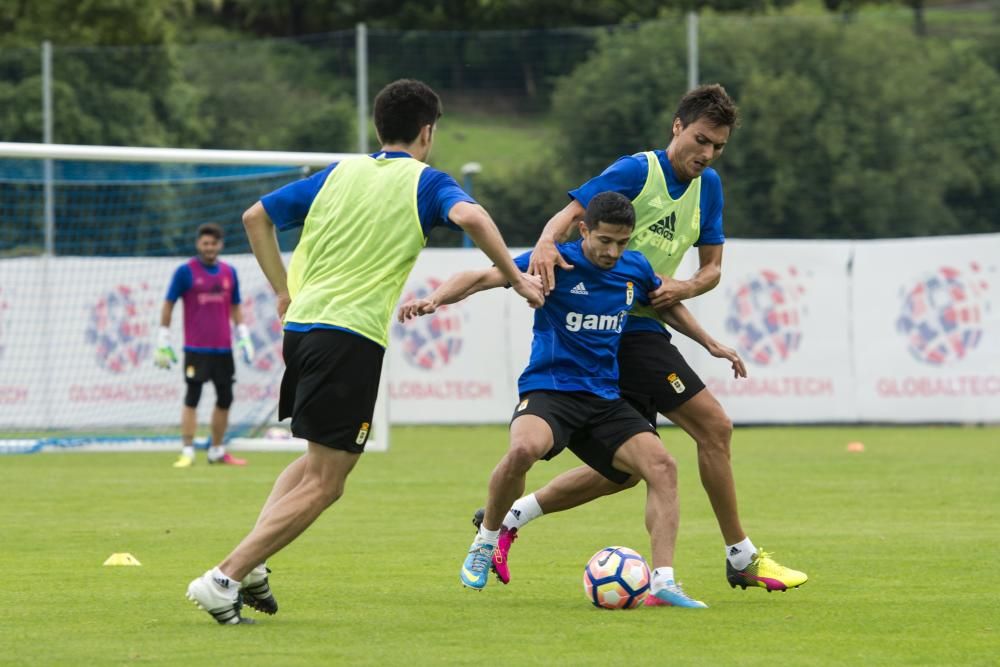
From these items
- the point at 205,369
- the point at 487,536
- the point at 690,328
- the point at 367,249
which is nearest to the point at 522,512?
the point at 487,536

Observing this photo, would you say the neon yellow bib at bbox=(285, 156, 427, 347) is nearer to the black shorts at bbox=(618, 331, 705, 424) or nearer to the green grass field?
the green grass field

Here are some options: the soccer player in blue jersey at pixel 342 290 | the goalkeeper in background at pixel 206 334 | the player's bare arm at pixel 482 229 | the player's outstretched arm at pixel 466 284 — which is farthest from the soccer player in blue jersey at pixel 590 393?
the goalkeeper in background at pixel 206 334

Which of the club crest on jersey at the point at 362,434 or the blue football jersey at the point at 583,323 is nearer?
the club crest on jersey at the point at 362,434

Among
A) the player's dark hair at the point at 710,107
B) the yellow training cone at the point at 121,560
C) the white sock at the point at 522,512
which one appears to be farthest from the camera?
the yellow training cone at the point at 121,560

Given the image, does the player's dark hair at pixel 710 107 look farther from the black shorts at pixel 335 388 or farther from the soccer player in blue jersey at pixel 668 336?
the black shorts at pixel 335 388

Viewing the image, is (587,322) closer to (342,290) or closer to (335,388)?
(342,290)

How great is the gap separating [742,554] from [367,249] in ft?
7.78

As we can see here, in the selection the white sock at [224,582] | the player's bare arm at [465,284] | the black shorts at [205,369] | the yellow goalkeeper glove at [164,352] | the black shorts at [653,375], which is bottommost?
the white sock at [224,582]

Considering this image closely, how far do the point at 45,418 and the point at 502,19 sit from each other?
28716 mm

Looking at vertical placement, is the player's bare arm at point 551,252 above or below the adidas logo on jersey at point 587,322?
above

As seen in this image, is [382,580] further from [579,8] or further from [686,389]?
[579,8]

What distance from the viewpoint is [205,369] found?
16.2 meters

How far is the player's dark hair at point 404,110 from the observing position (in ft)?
21.6

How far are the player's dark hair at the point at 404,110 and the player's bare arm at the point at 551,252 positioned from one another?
900 mm
